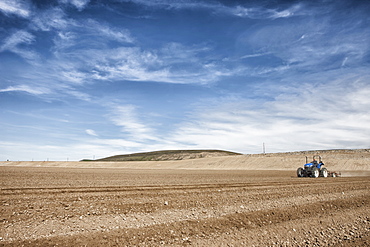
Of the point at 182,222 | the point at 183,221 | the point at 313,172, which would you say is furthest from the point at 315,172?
the point at 182,222

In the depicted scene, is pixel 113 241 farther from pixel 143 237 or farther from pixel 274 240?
pixel 274 240

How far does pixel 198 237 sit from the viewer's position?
324 inches

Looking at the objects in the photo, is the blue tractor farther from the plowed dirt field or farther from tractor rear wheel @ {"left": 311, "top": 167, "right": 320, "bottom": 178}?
the plowed dirt field

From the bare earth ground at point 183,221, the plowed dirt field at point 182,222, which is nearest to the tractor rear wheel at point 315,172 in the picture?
the bare earth ground at point 183,221

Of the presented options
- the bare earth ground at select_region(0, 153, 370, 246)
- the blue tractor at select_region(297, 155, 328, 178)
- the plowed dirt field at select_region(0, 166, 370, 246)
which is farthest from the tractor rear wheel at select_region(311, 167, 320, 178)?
the plowed dirt field at select_region(0, 166, 370, 246)

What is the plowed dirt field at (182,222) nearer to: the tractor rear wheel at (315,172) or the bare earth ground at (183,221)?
the bare earth ground at (183,221)

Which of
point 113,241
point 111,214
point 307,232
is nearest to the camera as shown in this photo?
point 113,241

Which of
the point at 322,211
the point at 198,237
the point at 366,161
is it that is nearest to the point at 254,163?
the point at 366,161

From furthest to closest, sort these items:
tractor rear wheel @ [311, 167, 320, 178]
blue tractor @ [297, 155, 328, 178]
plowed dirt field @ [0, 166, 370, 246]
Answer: blue tractor @ [297, 155, 328, 178] < tractor rear wheel @ [311, 167, 320, 178] < plowed dirt field @ [0, 166, 370, 246]

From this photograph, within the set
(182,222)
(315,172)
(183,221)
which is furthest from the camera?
(315,172)

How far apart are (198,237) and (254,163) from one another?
64.8 metres

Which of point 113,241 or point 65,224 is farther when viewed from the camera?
point 65,224

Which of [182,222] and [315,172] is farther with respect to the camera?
[315,172]

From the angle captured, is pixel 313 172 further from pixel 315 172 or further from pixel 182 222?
pixel 182 222
